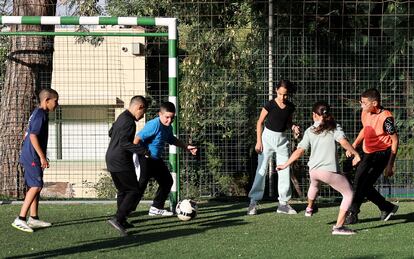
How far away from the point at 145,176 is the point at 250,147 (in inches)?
118

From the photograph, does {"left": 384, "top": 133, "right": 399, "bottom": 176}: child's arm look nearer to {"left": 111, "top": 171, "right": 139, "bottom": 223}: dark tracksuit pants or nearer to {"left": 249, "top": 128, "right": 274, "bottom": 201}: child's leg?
{"left": 249, "top": 128, "right": 274, "bottom": 201}: child's leg

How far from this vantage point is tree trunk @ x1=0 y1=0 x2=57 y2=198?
11.7 meters

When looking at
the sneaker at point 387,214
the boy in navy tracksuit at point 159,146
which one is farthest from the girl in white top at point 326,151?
the boy in navy tracksuit at point 159,146

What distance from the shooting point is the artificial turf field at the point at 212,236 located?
7.19m

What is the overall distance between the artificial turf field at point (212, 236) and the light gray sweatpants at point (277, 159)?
318mm

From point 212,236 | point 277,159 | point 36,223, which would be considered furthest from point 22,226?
point 277,159

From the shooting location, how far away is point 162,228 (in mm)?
8695

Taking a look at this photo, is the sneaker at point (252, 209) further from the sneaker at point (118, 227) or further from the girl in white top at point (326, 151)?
the sneaker at point (118, 227)

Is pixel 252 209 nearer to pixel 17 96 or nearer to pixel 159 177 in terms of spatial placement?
pixel 159 177

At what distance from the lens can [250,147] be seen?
11.8 meters

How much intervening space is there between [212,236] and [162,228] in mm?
836

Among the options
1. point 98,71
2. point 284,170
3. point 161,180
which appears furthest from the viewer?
point 98,71

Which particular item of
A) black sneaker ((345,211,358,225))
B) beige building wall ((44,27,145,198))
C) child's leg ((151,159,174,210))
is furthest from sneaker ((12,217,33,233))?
black sneaker ((345,211,358,225))

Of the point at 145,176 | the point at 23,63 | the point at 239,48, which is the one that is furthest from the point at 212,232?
the point at 23,63
